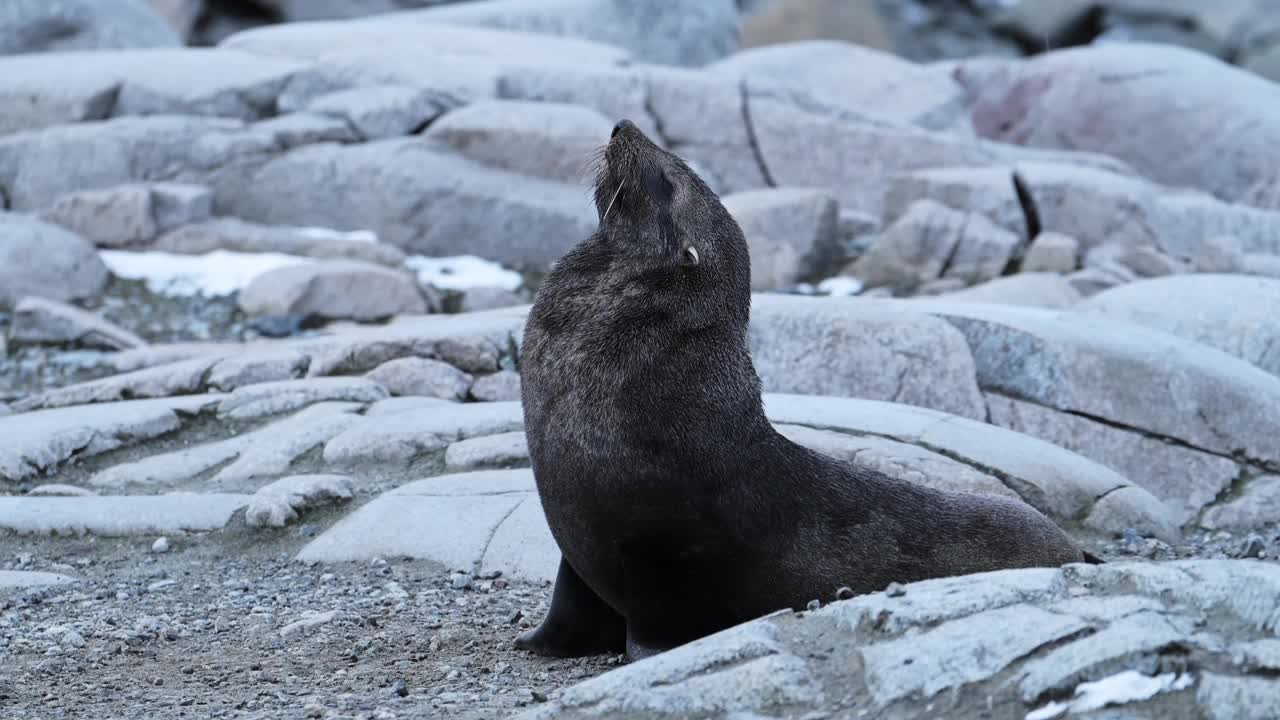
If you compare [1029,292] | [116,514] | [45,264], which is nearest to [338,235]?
[45,264]

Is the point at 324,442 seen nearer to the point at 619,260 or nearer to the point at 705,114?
the point at 619,260

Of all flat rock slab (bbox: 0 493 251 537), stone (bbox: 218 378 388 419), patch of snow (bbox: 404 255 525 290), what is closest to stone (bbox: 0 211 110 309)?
patch of snow (bbox: 404 255 525 290)

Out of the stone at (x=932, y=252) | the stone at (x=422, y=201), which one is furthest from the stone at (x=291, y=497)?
the stone at (x=932, y=252)

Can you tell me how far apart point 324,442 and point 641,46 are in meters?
14.9

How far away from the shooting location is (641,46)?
854 inches

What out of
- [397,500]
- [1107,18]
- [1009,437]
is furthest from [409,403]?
[1107,18]

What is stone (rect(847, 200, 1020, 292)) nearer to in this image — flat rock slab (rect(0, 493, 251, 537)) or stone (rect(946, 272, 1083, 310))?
stone (rect(946, 272, 1083, 310))

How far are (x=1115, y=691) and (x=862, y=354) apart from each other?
5.24 m

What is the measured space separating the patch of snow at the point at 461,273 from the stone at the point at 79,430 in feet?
15.7

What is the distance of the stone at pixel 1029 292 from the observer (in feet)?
36.5

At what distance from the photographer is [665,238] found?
15.9 feet

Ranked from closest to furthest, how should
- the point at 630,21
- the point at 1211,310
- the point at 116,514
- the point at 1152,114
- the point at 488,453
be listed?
the point at 116,514 < the point at 488,453 < the point at 1211,310 < the point at 1152,114 < the point at 630,21

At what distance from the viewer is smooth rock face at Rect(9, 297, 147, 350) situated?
11414 mm

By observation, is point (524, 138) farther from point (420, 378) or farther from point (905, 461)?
point (905, 461)
